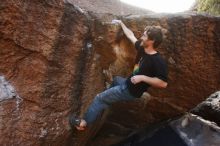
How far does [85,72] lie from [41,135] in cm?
142

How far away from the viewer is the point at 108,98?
225 inches

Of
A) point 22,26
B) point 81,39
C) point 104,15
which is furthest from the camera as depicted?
point 104,15

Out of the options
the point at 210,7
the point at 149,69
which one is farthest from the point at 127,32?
the point at 210,7

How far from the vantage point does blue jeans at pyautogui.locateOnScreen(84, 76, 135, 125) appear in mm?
5608

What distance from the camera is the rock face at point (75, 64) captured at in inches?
207

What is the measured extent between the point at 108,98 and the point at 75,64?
0.88 m

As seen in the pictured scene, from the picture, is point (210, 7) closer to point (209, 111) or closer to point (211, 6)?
point (211, 6)

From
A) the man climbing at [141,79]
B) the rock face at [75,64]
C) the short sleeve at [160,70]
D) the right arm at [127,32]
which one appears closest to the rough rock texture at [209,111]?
the rock face at [75,64]

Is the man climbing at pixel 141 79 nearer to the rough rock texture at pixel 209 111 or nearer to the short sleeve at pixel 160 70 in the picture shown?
the short sleeve at pixel 160 70

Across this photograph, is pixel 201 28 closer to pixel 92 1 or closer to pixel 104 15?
pixel 104 15

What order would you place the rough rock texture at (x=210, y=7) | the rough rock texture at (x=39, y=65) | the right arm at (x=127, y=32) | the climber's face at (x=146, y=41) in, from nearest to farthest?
the rough rock texture at (x=39, y=65)
the climber's face at (x=146, y=41)
the right arm at (x=127, y=32)
the rough rock texture at (x=210, y=7)

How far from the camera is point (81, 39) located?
19.9 feet

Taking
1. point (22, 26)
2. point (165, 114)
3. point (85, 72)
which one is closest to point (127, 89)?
point (85, 72)

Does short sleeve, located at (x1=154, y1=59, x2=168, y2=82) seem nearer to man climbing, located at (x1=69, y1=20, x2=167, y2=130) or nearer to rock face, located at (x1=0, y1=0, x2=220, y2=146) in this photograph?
man climbing, located at (x1=69, y1=20, x2=167, y2=130)
